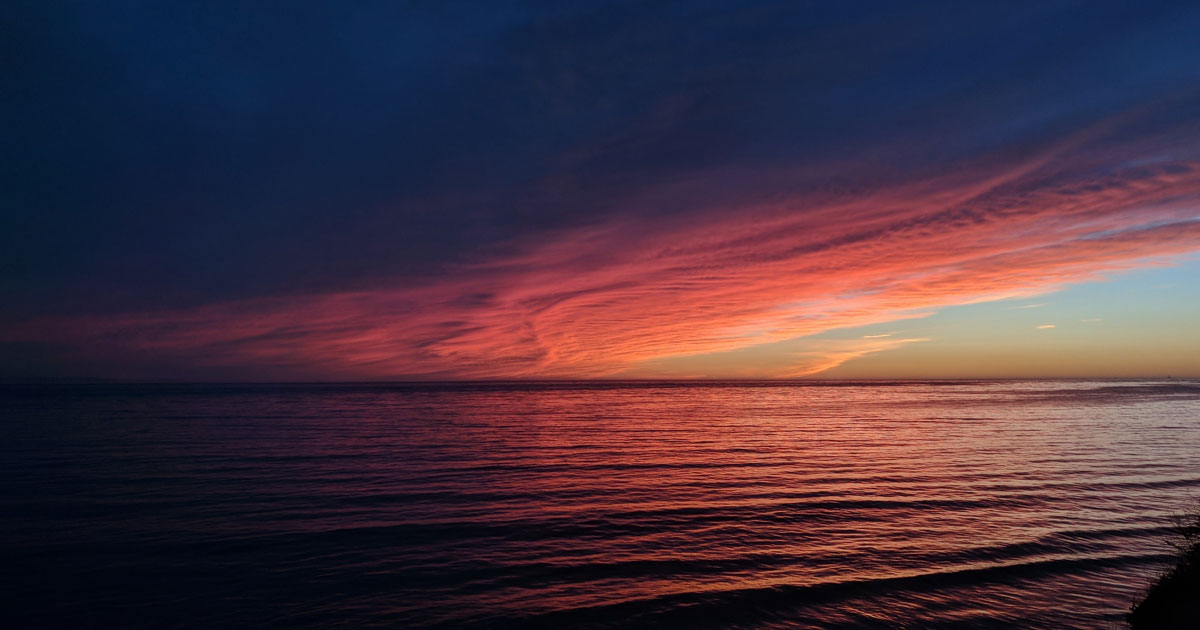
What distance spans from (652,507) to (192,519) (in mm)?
15342

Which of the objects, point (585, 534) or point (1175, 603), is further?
point (585, 534)

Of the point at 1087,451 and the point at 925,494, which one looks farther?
the point at 1087,451

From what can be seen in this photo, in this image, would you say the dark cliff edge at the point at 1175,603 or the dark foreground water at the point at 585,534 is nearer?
the dark cliff edge at the point at 1175,603

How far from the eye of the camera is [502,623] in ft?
38.0

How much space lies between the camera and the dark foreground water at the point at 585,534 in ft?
40.2

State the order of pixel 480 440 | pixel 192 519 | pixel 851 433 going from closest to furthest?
1. pixel 192 519
2. pixel 480 440
3. pixel 851 433

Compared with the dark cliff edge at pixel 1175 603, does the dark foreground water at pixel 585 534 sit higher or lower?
lower

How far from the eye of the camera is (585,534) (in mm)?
17438

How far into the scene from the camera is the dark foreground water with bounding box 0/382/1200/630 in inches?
482

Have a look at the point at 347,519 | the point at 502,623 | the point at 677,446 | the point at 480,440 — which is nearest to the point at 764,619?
the point at 502,623

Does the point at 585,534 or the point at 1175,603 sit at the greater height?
the point at 1175,603

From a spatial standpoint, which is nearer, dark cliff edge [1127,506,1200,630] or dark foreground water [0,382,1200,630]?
dark cliff edge [1127,506,1200,630]

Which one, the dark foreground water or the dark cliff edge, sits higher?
the dark cliff edge

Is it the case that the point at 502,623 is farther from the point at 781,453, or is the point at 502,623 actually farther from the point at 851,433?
the point at 851,433
